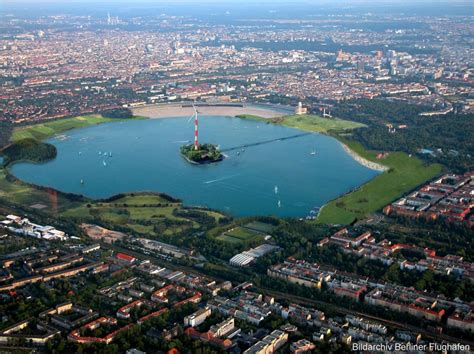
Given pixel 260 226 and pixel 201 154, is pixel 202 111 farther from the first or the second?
pixel 260 226

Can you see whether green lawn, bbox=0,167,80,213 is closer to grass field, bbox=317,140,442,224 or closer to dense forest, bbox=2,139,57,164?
dense forest, bbox=2,139,57,164

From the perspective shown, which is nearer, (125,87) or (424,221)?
(424,221)

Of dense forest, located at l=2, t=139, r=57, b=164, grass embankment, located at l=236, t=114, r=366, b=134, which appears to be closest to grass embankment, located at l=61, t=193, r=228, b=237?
dense forest, located at l=2, t=139, r=57, b=164

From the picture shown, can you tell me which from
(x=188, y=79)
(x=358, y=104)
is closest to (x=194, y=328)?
(x=358, y=104)

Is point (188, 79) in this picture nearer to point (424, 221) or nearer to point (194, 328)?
point (424, 221)

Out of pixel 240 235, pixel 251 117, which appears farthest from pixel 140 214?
pixel 251 117

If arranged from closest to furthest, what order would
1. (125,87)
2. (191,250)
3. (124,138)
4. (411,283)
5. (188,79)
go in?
(411,283)
(191,250)
(124,138)
(125,87)
(188,79)

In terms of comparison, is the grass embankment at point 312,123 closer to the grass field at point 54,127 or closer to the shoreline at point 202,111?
the shoreline at point 202,111
